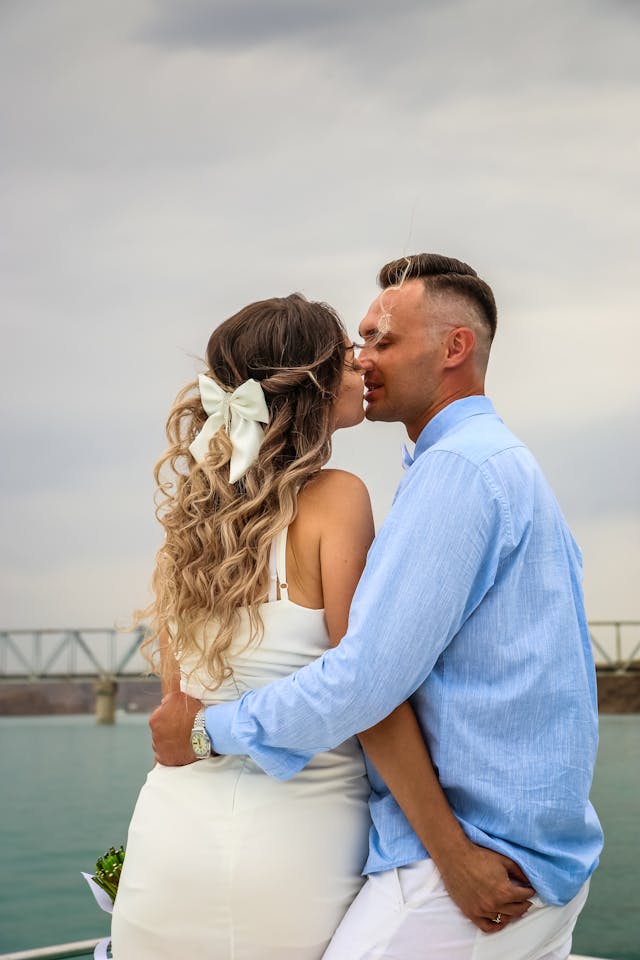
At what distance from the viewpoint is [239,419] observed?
6.66 feet

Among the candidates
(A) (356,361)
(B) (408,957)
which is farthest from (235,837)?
(A) (356,361)

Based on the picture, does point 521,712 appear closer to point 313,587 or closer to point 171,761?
point 313,587

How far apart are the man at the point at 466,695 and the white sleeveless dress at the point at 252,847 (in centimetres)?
6

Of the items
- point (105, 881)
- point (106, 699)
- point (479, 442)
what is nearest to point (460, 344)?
point (479, 442)

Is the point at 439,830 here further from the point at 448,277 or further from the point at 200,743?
the point at 448,277

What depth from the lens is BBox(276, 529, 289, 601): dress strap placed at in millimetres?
1949

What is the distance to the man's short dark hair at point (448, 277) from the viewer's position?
224cm

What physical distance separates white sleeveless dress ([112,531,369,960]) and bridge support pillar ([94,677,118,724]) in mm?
30080

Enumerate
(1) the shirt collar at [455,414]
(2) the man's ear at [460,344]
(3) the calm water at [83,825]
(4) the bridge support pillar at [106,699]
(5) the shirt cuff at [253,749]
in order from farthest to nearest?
(4) the bridge support pillar at [106,699]
(3) the calm water at [83,825]
(2) the man's ear at [460,344]
(1) the shirt collar at [455,414]
(5) the shirt cuff at [253,749]

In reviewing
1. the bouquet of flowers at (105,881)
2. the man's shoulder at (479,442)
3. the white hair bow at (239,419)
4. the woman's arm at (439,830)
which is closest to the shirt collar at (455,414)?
the man's shoulder at (479,442)

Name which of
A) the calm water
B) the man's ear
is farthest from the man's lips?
the calm water

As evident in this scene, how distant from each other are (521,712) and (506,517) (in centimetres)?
30

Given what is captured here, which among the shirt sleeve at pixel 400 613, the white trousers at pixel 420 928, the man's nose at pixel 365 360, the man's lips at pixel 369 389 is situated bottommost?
the white trousers at pixel 420 928

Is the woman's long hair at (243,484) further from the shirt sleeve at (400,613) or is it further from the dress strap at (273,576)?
the shirt sleeve at (400,613)
